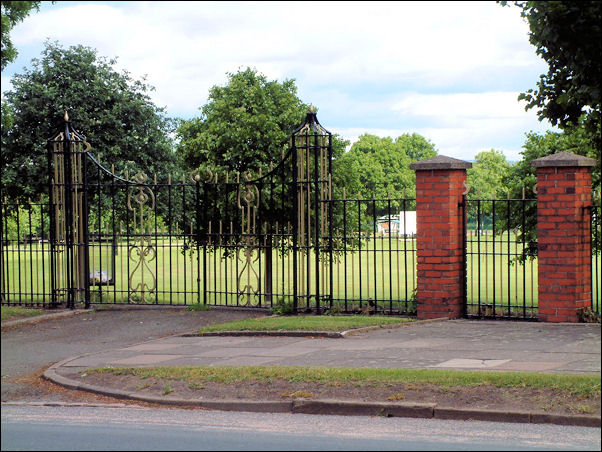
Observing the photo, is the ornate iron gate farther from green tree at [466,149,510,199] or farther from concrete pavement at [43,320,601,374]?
green tree at [466,149,510,199]

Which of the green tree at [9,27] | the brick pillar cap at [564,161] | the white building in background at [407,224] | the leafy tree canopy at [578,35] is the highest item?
the green tree at [9,27]

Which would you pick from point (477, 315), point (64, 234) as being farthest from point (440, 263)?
point (64, 234)

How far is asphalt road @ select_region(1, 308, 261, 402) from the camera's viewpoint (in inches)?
429

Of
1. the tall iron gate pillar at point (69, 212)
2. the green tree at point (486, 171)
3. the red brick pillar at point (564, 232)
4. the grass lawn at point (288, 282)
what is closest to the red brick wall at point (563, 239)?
the red brick pillar at point (564, 232)

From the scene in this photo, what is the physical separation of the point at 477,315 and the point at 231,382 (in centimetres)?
622

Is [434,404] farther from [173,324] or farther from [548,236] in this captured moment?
[173,324]

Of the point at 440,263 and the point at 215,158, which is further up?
the point at 215,158

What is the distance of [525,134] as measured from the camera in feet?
61.8

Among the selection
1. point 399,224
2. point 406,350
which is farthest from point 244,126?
point 406,350

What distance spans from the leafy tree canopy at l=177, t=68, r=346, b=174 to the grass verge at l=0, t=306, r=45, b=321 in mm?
4465

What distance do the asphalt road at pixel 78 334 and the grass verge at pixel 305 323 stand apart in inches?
30.0

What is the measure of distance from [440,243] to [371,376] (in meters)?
5.28

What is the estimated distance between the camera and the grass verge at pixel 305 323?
13.5m

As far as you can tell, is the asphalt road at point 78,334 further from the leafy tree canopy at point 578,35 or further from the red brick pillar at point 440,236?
the leafy tree canopy at point 578,35
